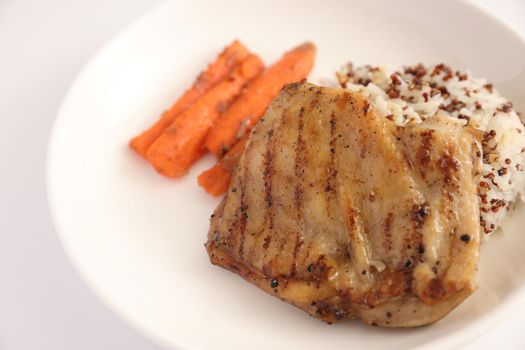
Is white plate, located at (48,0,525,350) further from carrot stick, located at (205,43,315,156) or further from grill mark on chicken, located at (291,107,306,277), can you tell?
grill mark on chicken, located at (291,107,306,277)

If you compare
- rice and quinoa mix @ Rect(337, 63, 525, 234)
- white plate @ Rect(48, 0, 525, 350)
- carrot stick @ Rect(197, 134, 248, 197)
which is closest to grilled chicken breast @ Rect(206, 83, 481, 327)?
white plate @ Rect(48, 0, 525, 350)

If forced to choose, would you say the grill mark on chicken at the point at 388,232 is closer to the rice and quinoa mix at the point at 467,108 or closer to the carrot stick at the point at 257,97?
the rice and quinoa mix at the point at 467,108

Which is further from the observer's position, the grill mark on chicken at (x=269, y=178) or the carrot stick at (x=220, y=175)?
the carrot stick at (x=220, y=175)

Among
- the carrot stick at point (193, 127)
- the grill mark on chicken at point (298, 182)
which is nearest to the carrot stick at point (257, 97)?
the carrot stick at point (193, 127)

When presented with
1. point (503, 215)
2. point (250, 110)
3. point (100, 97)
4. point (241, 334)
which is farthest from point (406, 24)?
point (241, 334)

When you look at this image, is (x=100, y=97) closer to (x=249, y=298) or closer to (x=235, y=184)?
(x=235, y=184)

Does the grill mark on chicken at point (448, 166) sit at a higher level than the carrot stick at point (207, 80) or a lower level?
higher

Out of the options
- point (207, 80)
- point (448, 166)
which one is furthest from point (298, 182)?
point (207, 80)
